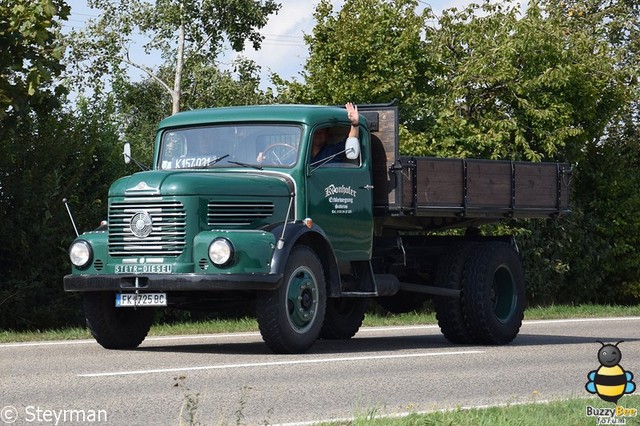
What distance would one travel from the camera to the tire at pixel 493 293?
15922 millimetres

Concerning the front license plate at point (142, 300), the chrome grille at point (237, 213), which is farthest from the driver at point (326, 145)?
the front license plate at point (142, 300)

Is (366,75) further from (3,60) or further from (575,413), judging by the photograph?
(575,413)

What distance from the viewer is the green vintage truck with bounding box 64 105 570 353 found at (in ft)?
43.5

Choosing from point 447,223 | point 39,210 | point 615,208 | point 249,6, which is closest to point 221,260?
point 447,223

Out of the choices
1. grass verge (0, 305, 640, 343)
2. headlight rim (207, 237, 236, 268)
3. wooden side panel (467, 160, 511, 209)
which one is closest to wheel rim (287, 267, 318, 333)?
headlight rim (207, 237, 236, 268)

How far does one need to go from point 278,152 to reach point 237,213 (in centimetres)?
115

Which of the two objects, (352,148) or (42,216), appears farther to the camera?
(42,216)

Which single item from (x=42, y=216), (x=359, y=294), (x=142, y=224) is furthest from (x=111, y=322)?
(x=42, y=216)

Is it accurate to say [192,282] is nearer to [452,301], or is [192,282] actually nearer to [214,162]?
[214,162]

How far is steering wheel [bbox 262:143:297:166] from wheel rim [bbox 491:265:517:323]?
11.4ft

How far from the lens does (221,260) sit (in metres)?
13.0

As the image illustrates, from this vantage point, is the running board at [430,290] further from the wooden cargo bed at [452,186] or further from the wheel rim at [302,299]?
the wheel rim at [302,299]

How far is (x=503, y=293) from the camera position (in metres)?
16.7

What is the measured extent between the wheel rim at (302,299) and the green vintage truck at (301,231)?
0.06 feet
